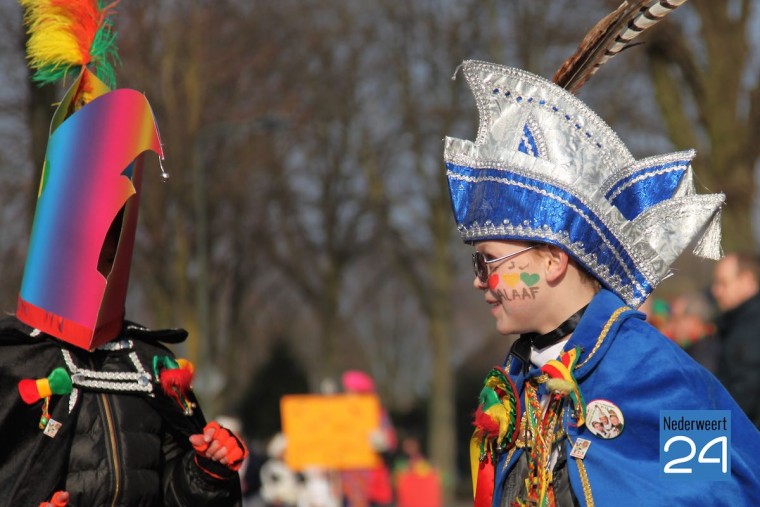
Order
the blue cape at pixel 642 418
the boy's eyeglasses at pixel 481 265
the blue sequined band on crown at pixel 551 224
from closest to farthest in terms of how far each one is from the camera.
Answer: the blue cape at pixel 642 418 → the blue sequined band on crown at pixel 551 224 → the boy's eyeglasses at pixel 481 265

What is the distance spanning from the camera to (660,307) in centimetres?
916

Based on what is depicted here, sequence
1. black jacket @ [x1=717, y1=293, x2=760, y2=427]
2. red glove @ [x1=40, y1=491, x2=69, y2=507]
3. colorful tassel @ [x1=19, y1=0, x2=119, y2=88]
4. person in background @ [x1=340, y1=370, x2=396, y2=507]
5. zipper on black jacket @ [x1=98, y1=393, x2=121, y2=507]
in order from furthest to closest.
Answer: person in background @ [x1=340, y1=370, x2=396, y2=507] → black jacket @ [x1=717, y1=293, x2=760, y2=427] → colorful tassel @ [x1=19, y1=0, x2=119, y2=88] → zipper on black jacket @ [x1=98, y1=393, x2=121, y2=507] → red glove @ [x1=40, y1=491, x2=69, y2=507]

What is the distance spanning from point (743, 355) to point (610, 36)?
3325 mm

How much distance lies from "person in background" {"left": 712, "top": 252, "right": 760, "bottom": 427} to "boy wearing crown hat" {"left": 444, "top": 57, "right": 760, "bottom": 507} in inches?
116

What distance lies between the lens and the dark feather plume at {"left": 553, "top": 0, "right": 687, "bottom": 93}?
12.6ft

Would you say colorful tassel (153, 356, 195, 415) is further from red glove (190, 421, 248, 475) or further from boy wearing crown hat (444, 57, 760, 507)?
boy wearing crown hat (444, 57, 760, 507)

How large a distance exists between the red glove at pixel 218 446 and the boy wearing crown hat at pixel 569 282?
2.84ft

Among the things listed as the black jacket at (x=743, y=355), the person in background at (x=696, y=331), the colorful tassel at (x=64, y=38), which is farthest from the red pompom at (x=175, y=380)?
the person in background at (x=696, y=331)

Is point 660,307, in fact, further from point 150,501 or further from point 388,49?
point 388,49

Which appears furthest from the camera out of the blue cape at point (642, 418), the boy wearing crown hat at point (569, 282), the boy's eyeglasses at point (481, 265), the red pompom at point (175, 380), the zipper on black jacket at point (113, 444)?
the red pompom at point (175, 380)

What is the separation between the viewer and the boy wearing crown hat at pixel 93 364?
4.15 meters

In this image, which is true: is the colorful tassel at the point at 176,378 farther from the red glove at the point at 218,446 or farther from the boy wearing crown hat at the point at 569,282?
the boy wearing crown hat at the point at 569,282

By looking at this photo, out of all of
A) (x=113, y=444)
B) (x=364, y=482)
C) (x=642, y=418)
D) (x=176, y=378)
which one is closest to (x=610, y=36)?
(x=642, y=418)

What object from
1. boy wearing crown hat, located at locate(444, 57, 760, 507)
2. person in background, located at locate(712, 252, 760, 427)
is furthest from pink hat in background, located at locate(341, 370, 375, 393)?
Answer: boy wearing crown hat, located at locate(444, 57, 760, 507)
